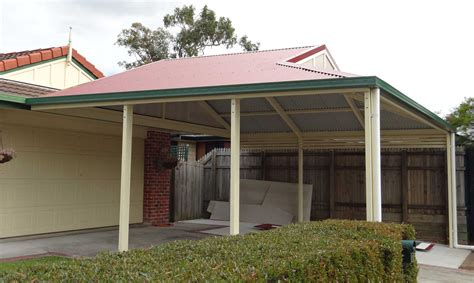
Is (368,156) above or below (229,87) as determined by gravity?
below

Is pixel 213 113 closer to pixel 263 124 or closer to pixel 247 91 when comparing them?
pixel 263 124

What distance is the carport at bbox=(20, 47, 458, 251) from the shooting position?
7090mm

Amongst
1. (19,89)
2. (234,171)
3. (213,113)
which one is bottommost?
(234,171)

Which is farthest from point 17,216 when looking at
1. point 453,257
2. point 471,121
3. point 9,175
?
point 471,121

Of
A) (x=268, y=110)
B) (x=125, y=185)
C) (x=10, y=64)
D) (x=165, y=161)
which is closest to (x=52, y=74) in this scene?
(x=10, y=64)

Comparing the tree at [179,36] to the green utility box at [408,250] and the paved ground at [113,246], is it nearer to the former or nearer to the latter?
the paved ground at [113,246]

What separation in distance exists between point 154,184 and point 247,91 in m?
6.81

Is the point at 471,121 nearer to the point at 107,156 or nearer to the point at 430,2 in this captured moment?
the point at 430,2

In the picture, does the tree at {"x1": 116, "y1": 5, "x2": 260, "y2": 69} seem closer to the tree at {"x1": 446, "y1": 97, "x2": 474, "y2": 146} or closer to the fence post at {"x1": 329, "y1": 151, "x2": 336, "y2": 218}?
the fence post at {"x1": 329, "y1": 151, "x2": 336, "y2": 218}

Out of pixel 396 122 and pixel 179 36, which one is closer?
pixel 396 122

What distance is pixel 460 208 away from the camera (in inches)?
453

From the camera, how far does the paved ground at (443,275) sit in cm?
766

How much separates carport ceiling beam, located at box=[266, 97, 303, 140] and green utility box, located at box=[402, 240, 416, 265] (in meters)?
4.65

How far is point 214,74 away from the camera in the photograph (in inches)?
375
